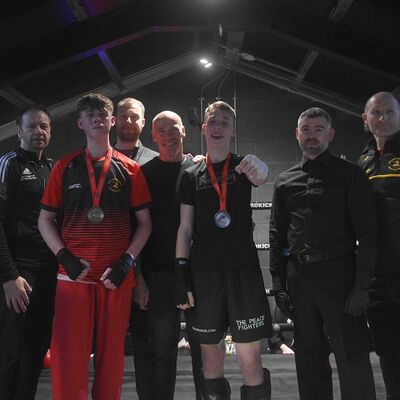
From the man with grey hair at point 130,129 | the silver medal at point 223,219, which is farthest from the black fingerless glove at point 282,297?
the man with grey hair at point 130,129

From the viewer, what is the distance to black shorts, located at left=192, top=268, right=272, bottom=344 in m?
2.19

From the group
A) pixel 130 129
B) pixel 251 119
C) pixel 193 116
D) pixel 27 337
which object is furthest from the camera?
pixel 251 119

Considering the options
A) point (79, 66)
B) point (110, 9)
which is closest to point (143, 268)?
point (110, 9)

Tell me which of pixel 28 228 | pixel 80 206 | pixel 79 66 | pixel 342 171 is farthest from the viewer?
pixel 79 66

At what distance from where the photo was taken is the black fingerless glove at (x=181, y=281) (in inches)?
88.2

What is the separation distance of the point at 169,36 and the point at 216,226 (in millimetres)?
4180

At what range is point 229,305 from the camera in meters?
2.21

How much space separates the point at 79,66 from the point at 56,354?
4.20 metres

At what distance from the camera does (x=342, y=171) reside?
94.4 inches

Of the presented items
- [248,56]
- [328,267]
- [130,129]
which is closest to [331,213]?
[328,267]

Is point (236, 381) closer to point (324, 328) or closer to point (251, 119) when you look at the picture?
point (324, 328)

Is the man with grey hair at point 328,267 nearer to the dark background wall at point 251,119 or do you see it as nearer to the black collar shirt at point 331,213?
the black collar shirt at point 331,213

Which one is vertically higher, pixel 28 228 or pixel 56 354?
pixel 28 228

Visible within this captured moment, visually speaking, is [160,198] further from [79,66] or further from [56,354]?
[79,66]
